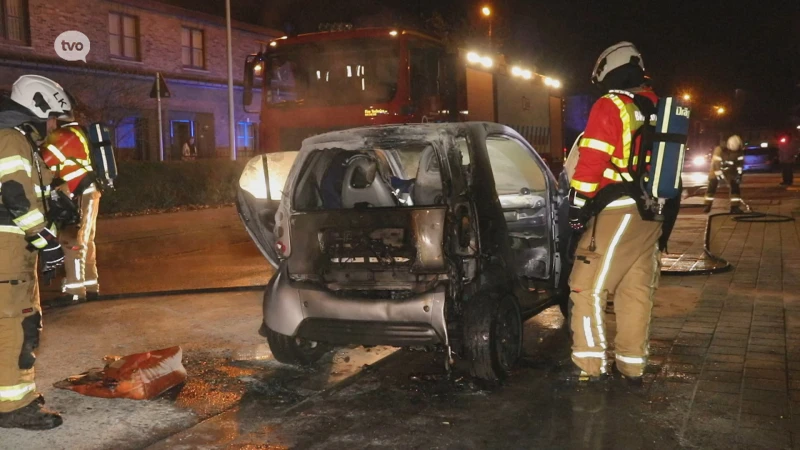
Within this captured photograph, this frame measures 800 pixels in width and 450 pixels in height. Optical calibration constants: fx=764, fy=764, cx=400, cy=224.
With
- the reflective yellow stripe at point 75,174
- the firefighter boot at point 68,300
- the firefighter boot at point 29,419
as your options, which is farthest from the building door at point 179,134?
the firefighter boot at point 29,419

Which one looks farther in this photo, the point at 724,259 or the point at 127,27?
the point at 127,27

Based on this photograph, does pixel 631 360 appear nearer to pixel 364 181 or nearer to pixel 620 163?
pixel 620 163

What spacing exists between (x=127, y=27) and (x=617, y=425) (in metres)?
23.1

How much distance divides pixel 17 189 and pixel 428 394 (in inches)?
105

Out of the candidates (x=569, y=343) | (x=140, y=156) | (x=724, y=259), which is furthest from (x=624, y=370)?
(x=140, y=156)

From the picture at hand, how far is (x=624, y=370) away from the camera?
4.84 m

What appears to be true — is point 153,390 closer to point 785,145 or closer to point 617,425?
point 617,425

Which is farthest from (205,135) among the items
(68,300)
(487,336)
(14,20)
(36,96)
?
(487,336)

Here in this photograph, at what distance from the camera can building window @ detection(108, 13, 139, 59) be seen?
23.3 metres

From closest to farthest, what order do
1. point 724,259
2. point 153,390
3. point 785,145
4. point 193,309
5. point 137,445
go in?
1. point 137,445
2. point 153,390
3. point 193,309
4. point 724,259
5. point 785,145

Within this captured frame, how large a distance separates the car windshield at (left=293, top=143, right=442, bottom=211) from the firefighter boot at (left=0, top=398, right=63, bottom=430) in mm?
1963

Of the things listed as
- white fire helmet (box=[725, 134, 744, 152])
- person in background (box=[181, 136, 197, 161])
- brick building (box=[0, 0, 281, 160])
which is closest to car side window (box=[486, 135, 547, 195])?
white fire helmet (box=[725, 134, 744, 152])

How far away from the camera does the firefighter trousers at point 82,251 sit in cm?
768

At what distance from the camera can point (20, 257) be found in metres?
4.28
